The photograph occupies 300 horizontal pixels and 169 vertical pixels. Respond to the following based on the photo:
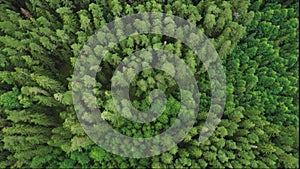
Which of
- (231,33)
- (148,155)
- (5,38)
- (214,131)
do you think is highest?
(231,33)

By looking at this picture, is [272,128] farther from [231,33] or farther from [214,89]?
[231,33]

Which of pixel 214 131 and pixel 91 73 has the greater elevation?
pixel 91 73

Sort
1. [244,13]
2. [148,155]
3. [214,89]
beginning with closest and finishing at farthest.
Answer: [148,155], [214,89], [244,13]

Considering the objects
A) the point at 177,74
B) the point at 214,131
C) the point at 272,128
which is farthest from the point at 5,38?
the point at 272,128

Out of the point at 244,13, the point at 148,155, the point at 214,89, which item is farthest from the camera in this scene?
the point at 244,13

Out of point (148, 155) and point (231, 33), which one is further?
point (231, 33)

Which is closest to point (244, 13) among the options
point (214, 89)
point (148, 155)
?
point (214, 89)

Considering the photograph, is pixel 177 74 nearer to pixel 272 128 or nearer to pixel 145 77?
pixel 145 77
